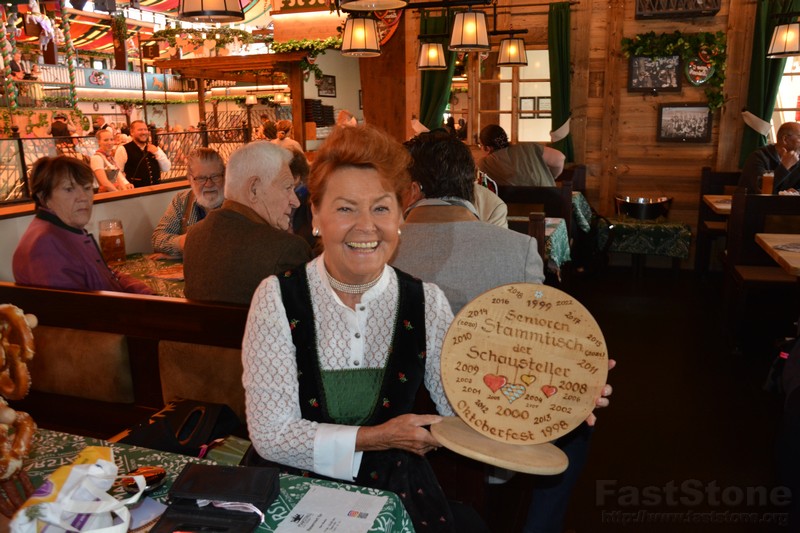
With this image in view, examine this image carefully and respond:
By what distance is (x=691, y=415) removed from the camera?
12.8 feet

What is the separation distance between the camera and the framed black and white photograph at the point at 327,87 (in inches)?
450

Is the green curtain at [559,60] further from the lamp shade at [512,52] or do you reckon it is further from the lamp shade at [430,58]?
the lamp shade at [430,58]

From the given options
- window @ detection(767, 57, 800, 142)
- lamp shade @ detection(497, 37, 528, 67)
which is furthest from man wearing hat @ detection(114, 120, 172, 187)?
window @ detection(767, 57, 800, 142)

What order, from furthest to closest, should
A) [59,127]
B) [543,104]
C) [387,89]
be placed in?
[59,127], [387,89], [543,104]

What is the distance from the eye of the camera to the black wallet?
1124 mm

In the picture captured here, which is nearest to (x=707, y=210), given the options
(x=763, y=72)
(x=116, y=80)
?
(x=763, y=72)

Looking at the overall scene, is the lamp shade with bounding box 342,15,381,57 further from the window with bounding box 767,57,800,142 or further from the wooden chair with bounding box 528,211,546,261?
the window with bounding box 767,57,800,142

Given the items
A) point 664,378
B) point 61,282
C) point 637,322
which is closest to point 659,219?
point 637,322

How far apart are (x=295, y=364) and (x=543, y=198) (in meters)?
4.46

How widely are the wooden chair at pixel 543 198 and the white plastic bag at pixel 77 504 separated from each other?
4997 mm

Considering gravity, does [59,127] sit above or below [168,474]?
above

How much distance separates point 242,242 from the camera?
2387 mm

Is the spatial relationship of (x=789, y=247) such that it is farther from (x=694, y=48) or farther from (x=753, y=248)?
(x=694, y=48)

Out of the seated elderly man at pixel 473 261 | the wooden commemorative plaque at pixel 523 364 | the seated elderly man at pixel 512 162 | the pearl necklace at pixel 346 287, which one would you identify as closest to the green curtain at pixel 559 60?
the seated elderly man at pixel 512 162
